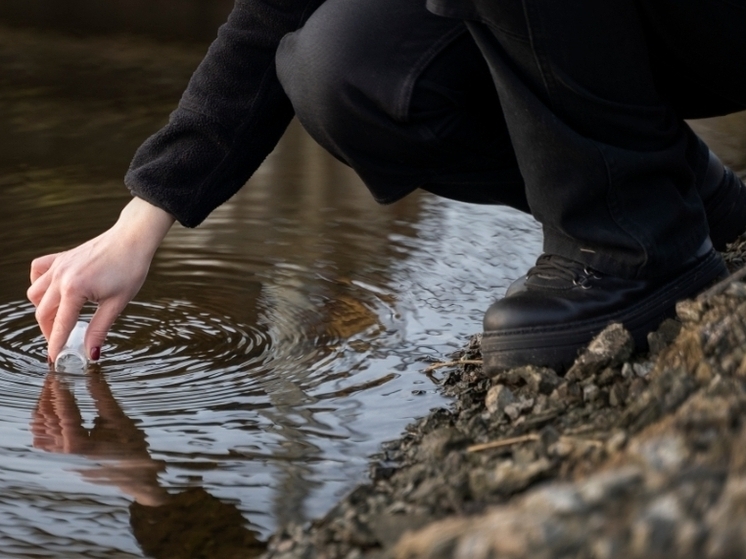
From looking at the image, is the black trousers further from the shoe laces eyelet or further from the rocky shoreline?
the rocky shoreline

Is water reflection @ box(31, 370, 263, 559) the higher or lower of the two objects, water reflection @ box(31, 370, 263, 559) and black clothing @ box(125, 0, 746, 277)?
the lower

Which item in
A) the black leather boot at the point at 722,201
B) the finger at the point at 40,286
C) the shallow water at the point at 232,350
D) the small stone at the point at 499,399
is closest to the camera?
the shallow water at the point at 232,350

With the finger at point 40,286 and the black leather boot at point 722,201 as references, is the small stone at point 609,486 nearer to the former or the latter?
the finger at point 40,286

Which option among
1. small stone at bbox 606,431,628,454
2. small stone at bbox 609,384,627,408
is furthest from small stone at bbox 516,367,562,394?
small stone at bbox 606,431,628,454

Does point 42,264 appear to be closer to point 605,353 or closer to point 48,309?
point 48,309

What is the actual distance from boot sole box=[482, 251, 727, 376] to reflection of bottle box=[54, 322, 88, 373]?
72 cm

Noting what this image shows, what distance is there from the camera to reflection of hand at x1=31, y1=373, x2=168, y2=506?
4.91 ft

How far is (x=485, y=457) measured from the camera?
1309mm

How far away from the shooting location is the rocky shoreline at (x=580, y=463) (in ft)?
2.96

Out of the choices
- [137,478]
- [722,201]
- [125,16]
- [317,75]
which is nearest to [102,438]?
[137,478]

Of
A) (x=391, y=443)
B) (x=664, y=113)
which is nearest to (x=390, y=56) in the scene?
(x=664, y=113)

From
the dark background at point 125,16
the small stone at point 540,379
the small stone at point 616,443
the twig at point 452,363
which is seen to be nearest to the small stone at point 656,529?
the small stone at point 616,443

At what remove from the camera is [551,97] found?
156cm

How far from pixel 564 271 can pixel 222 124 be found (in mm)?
634
